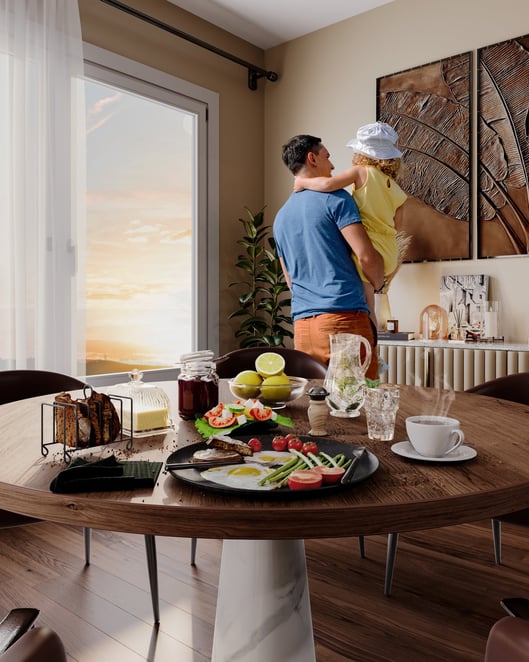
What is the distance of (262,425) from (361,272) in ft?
4.35

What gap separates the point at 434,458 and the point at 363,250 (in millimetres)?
1393

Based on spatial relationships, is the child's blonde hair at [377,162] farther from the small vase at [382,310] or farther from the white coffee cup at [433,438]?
the white coffee cup at [433,438]

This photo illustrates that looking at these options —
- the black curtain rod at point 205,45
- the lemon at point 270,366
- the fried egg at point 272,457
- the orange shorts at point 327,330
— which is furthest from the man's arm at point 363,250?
the black curtain rod at point 205,45

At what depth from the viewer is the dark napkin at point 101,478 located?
80 cm

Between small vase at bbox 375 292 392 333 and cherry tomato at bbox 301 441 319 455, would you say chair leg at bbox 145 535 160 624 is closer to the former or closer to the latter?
cherry tomato at bbox 301 441 319 455

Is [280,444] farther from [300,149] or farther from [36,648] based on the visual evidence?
[300,149]

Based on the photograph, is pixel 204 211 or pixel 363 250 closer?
pixel 363 250

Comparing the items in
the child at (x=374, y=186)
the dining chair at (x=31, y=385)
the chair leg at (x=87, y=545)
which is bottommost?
the chair leg at (x=87, y=545)

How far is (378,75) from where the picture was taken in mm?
3797

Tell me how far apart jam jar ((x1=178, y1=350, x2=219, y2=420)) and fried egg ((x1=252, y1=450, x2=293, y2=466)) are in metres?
0.36

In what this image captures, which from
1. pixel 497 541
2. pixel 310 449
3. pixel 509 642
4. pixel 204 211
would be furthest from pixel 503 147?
pixel 509 642

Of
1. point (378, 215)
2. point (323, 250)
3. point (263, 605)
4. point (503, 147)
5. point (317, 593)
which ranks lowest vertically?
point (317, 593)

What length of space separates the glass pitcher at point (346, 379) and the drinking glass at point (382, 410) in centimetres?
18

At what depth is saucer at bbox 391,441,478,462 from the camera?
3.09 feet
